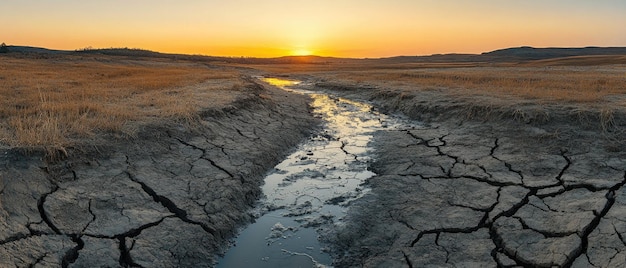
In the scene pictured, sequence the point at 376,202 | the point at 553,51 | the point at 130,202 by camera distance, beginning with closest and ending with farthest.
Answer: the point at 130,202
the point at 376,202
the point at 553,51

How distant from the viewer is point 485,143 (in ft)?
28.1

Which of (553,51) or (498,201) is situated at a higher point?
(553,51)

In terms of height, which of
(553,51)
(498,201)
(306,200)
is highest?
(553,51)

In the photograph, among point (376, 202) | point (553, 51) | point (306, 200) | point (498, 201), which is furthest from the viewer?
point (553, 51)

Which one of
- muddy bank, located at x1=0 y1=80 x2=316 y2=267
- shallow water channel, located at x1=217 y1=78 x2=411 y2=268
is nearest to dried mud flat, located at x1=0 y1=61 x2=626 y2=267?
muddy bank, located at x1=0 y1=80 x2=316 y2=267

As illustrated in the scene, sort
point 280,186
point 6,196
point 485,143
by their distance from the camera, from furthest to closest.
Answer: point 485,143 < point 280,186 < point 6,196

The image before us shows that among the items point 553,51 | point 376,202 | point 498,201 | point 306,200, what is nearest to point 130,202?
point 306,200

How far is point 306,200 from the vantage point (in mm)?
6602

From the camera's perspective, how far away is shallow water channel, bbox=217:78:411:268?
4906 millimetres

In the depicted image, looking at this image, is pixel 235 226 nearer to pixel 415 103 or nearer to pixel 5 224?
pixel 5 224

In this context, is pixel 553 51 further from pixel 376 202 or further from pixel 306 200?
pixel 306 200

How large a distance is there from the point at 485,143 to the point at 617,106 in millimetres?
3593

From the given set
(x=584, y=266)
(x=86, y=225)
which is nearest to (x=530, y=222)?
(x=584, y=266)

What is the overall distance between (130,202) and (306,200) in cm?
269
